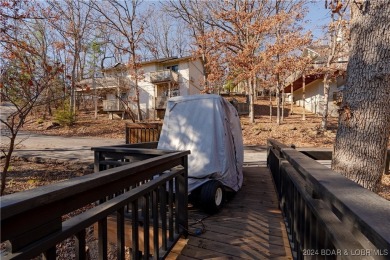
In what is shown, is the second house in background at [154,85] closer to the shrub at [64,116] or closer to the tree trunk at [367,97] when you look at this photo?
the shrub at [64,116]

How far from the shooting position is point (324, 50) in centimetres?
1614

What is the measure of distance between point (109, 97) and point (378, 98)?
96.8 feet

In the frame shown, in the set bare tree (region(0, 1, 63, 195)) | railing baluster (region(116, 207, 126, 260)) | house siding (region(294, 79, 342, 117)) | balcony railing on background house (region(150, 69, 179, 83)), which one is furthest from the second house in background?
railing baluster (region(116, 207, 126, 260))

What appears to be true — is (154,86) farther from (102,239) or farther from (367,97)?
(102,239)

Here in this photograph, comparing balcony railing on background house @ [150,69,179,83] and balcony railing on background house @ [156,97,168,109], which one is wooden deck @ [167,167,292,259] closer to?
balcony railing on background house @ [156,97,168,109]

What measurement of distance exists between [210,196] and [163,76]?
2332cm

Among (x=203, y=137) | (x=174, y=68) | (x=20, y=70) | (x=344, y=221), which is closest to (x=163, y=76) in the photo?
(x=174, y=68)

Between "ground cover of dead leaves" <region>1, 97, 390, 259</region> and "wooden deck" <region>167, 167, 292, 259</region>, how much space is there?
1.38m

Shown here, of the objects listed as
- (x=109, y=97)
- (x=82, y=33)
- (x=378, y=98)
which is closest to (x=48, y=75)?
(x=378, y=98)

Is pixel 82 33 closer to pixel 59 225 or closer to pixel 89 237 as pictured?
pixel 89 237

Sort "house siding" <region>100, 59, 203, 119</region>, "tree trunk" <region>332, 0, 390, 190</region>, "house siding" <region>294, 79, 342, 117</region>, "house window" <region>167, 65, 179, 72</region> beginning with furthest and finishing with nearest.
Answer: "house window" <region>167, 65, 179, 72</region> < "house siding" <region>100, 59, 203, 119</region> < "house siding" <region>294, 79, 342, 117</region> < "tree trunk" <region>332, 0, 390, 190</region>

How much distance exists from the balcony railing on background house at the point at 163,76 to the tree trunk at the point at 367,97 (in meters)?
23.5

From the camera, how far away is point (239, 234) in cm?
313

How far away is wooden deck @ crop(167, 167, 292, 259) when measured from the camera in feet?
8.77
